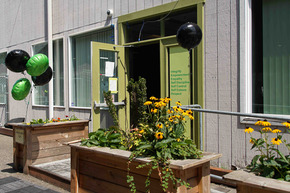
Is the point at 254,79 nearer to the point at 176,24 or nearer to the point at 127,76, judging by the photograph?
the point at 176,24

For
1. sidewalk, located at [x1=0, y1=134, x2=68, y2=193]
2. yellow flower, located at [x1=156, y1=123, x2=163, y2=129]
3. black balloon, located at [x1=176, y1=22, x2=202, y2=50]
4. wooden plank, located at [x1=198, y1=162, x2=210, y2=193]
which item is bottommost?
sidewalk, located at [x1=0, y1=134, x2=68, y2=193]

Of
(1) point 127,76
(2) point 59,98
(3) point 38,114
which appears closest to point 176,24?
(1) point 127,76

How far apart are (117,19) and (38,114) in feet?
15.1

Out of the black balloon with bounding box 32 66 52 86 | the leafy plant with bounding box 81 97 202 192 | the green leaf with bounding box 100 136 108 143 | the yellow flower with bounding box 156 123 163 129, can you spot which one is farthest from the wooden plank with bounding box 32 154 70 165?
the yellow flower with bounding box 156 123 163 129

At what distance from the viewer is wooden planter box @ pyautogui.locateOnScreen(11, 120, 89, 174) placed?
562cm

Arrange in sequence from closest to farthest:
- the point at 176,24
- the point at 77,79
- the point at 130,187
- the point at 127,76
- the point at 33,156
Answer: the point at 130,187
the point at 33,156
the point at 176,24
the point at 127,76
the point at 77,79

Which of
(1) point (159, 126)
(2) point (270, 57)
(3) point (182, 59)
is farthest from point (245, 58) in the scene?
(1) point (159, 126)

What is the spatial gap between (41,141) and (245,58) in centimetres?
391

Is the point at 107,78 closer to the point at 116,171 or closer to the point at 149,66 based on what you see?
the point at 149,66

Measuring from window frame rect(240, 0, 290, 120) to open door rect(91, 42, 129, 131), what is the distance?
9.28ft

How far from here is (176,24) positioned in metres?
6.09

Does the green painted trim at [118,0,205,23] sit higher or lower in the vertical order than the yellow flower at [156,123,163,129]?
higher

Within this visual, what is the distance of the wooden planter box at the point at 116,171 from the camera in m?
2.70

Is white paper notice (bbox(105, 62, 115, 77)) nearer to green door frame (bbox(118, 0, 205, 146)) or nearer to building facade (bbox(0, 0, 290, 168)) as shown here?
building facade (bbox(0, 0, 290, 168))
